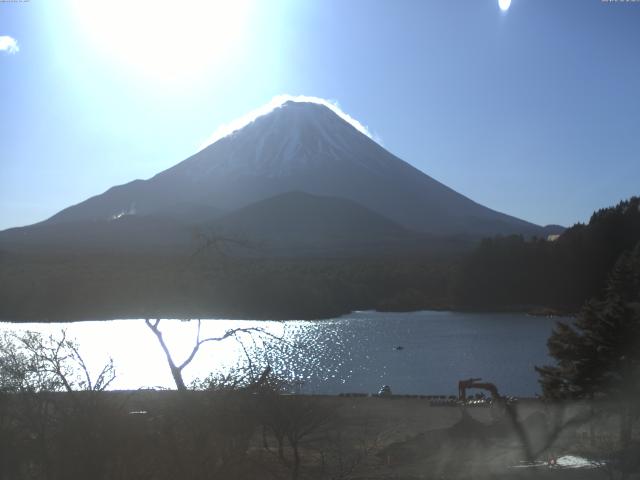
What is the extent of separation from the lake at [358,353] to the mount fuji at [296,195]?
42.9m

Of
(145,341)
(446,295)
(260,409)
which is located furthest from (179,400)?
(446,295)

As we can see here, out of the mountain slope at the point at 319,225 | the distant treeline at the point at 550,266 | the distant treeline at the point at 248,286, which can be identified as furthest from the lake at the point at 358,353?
the mountain slope at the point at 319,225

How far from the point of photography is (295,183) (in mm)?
112062

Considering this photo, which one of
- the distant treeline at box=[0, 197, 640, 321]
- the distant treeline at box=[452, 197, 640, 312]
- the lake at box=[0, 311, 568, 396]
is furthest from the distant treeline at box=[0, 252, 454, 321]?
the distant treeline at box=[452, 197, 640, 312]

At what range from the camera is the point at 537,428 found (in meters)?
11.1

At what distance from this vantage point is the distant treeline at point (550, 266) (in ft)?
167

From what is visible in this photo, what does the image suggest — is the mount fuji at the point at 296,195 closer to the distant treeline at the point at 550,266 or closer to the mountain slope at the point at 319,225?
the mountain slope at the point at 319,225

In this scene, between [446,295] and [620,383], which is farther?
[446,295]

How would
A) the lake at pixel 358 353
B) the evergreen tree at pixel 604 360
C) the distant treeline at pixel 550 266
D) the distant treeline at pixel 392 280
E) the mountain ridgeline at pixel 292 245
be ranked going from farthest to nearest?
→ 1. the distant treeline at pixel 550 266
2. the distant treeline at pixel 392 280
3. the mountain ridgeline at pixel 292 245
4. the lake at pixel 358 353
5. the evergreen tree at pixel 604 360

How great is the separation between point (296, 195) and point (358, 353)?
71.3 m

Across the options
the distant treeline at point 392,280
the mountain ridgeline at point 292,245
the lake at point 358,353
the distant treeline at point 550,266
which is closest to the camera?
the lake at point 358,353

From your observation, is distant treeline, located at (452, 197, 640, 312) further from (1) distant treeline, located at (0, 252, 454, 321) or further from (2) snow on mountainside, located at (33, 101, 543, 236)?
(2) snow on mountainside, located at (33, 101, 543, 236)

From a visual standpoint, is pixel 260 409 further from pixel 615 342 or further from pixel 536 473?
pixel 615 342

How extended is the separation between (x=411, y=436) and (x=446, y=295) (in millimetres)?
47750
